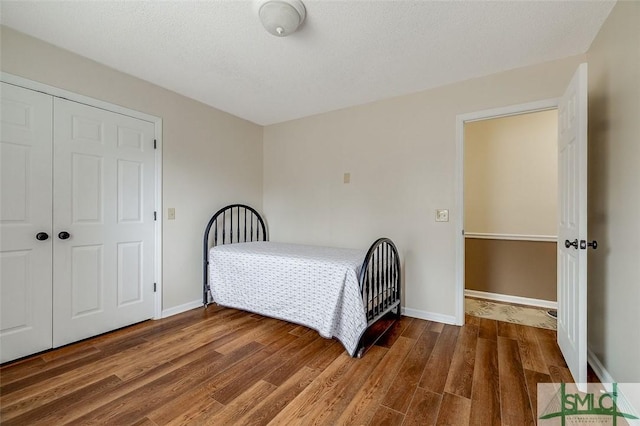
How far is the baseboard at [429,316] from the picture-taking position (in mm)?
2711

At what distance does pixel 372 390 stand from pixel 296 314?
0.99 metres

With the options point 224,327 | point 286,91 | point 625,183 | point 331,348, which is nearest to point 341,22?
point 286,91

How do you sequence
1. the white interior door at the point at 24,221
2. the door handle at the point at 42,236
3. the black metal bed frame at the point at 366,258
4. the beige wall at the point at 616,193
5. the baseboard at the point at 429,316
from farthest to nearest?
the baseboard at the point at 429,316 → the black metal bed frame at the point at 366,258 → the door handle at the point at 42,236 → the white interior door at the point at 24,221 → the beige wall at the point at 616,193

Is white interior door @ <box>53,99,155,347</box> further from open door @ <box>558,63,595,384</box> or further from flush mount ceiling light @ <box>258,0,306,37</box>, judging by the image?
open door @ <box>558,63,595,384</box>

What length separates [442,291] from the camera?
275 centimetres

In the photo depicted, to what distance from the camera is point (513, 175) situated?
11.1 feet

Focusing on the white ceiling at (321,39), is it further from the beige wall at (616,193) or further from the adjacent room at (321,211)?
the beige wall at (616,193)

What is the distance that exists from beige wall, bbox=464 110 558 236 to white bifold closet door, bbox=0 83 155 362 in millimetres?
3691

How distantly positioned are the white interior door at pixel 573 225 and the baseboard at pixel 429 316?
2.70 feet

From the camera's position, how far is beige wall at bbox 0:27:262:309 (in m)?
2.09

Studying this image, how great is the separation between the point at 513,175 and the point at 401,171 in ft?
5.09

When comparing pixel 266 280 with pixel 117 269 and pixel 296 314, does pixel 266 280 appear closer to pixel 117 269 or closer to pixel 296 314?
pixel 296 314

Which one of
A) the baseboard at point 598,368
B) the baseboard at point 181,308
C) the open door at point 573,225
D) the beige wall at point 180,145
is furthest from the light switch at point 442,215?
the baseboard at point 181,308

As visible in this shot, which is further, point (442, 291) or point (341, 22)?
point (442, 291)
